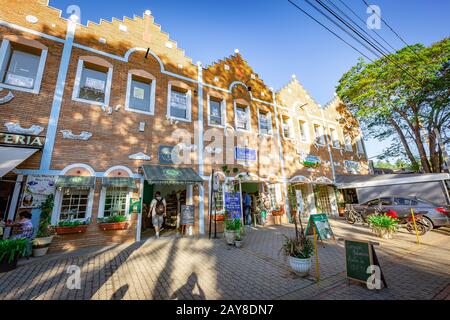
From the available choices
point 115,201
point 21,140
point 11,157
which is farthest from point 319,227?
point 21,140

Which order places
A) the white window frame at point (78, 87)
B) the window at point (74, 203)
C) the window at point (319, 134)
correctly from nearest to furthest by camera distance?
the window at point (74, 203)
the white window frame at point (78, 87)
the window at point (319, 134)

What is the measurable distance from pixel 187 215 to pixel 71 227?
4471 millimetres

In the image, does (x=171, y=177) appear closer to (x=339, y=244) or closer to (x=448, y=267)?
(x=339, y=244)

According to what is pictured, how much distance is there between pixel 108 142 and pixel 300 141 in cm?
1336

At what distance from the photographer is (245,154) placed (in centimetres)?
1204

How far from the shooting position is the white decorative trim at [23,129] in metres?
6.70

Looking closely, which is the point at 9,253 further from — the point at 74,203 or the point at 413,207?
the point at 413,207

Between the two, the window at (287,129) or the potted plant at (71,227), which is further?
the window at (287,129)

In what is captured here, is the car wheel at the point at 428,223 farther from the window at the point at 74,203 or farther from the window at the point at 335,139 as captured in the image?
the window at the point at 74,203

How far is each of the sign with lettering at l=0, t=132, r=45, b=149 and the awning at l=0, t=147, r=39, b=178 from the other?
199 millimetres

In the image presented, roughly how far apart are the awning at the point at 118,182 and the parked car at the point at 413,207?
13.2 m

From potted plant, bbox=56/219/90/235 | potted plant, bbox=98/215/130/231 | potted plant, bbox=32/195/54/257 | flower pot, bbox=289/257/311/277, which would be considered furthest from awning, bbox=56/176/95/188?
flower pot, bbox=289/257/311/277

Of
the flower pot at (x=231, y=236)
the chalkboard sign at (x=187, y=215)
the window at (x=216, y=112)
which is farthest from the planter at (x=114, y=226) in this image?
the window at (x=216, y=112)
